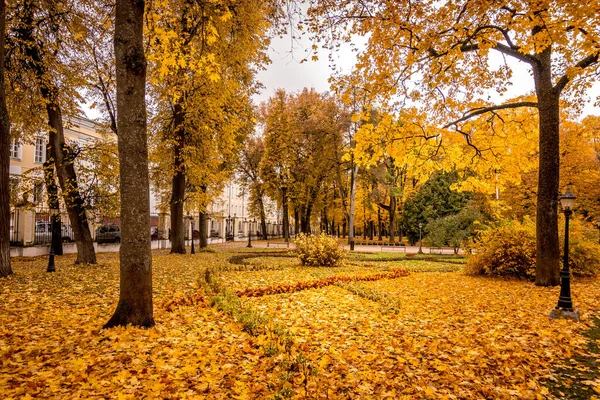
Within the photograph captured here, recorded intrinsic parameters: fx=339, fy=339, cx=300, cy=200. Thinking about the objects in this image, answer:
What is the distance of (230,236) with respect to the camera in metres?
42.2

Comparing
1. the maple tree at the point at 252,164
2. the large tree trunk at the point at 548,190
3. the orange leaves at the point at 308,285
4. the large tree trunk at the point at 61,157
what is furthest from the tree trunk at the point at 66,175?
the maple tree at the point at 252,164

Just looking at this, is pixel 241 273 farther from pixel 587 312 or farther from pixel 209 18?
pixel 587 312

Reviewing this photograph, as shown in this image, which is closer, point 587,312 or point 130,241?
point 130,241

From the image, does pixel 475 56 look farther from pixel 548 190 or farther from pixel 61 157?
pixel 61 157

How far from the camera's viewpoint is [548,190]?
29.1ft

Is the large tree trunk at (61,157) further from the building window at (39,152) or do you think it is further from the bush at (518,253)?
the building window at (39,152)

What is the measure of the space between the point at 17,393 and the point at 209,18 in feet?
20.3

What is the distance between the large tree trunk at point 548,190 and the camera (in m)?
8.77

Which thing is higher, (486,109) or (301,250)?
(486,109)

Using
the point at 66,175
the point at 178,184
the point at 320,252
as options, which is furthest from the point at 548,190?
the point at 178,184

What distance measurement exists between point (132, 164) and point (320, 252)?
9.71 metres

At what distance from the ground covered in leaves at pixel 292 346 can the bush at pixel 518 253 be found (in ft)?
8.42

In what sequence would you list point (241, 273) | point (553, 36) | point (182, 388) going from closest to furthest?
point (182, 388) → point (553, 36) → point (241, 273)

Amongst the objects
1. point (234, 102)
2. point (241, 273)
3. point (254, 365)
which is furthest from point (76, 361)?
point (234, 102)
